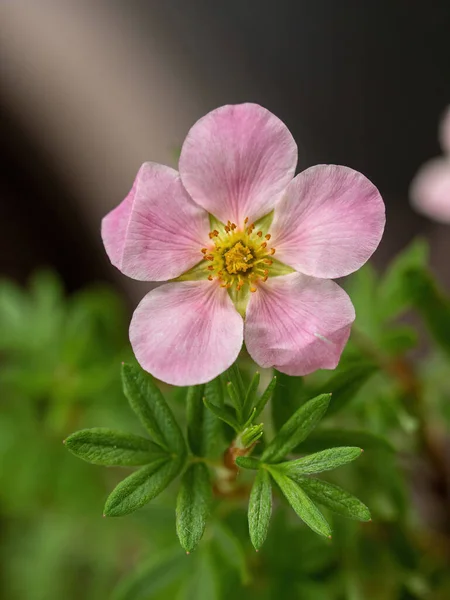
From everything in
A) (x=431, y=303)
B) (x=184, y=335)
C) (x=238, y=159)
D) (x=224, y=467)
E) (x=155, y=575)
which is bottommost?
(x=155, y=575)

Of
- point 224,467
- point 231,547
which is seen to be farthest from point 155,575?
point 224,467

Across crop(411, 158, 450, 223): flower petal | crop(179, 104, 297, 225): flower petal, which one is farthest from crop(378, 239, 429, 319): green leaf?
crop(179, 104, 297, 225): flower petal

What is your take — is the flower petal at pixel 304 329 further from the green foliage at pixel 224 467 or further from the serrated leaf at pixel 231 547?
the serrated leaf at pixel 231 547

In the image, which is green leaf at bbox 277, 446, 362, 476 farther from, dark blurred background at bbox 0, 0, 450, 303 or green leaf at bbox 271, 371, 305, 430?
dark blurred background at bbox 0, 0, 450, 303

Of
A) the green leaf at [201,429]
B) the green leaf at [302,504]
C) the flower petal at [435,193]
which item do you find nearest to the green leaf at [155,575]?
the green leaf at [201,429]

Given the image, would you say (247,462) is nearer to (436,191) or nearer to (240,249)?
(240,249)

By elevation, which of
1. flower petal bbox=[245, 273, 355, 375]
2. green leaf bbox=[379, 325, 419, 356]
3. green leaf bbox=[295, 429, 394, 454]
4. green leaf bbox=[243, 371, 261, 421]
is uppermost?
flower petal bbox=[245, 273, 355, 375]
